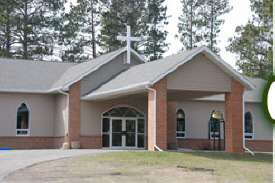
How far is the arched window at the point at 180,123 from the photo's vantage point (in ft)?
97.1

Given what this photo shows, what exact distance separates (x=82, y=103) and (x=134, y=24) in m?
25.4

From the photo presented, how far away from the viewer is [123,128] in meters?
26.5

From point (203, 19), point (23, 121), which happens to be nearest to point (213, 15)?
point (203, 19)

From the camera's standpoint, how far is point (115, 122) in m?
26.5

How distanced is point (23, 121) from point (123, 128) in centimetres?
611

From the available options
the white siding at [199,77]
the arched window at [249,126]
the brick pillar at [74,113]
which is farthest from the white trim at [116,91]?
the arched window at [249,126]

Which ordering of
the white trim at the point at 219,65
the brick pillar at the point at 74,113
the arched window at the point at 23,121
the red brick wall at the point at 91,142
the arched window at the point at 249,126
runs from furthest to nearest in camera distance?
the arched window at the point at 249,126 → the arched window at the point at 23,121 → the red brick wall at the point at 91,142 → the brick pillar at the point at 74,113 → the white trim at the point at 219,65

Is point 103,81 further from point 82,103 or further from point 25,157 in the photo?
point 25,157

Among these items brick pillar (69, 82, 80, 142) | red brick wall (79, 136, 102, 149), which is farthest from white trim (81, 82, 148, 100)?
red brick wall (79, 136, 102, 149)

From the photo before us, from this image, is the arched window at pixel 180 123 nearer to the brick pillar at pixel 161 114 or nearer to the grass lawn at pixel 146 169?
the brick pillar at pixel 161 114

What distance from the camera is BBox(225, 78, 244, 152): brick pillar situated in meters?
20.8

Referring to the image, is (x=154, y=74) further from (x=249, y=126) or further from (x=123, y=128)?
(x=249, y=126)

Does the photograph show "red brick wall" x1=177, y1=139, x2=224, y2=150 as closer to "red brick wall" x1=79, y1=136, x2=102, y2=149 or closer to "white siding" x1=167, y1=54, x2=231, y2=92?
"red brick wall" x1=79, y1=136, x2=102, y2=149

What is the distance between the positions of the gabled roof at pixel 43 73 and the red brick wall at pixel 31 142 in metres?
2.89
